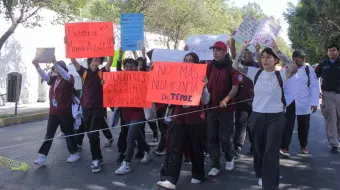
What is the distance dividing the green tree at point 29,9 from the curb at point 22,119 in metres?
2.60

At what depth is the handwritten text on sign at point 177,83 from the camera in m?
5.05

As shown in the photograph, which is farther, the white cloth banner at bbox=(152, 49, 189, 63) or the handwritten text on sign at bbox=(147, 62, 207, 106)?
the white cloth banner at bbox=(152, 49, 189, 63)

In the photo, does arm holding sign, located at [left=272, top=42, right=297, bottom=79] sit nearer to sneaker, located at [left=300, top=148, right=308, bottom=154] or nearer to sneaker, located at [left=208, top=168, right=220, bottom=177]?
sneaker, located at [left=208, top=168, right=220, bottom=177]

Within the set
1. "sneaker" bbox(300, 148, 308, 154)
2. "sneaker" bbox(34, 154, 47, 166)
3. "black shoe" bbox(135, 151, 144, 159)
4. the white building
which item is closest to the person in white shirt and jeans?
"sneaker" bbox(300, 148, 308, 154)

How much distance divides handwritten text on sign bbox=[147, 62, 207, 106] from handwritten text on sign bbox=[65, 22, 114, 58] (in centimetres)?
108

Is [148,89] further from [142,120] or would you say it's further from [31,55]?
[31,55]

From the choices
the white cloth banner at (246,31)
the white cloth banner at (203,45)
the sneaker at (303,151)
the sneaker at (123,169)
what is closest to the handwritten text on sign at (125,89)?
the sneaker at (123,169)

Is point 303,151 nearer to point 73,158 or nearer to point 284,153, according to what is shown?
point 284,153

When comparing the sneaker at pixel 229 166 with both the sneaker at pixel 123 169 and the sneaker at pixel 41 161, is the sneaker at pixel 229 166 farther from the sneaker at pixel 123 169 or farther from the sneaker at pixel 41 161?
the sneaker at pixel 41 161

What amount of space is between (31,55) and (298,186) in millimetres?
14968

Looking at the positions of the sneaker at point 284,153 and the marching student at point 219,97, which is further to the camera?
the sneaker at point 284,153

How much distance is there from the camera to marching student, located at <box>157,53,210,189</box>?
504 cm

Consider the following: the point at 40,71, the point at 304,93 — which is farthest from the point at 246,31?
the point at 40,71

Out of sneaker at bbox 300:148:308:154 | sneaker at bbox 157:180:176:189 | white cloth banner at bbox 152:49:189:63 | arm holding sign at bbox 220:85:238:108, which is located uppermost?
white cloth banner at bbox 152:49:189:63
